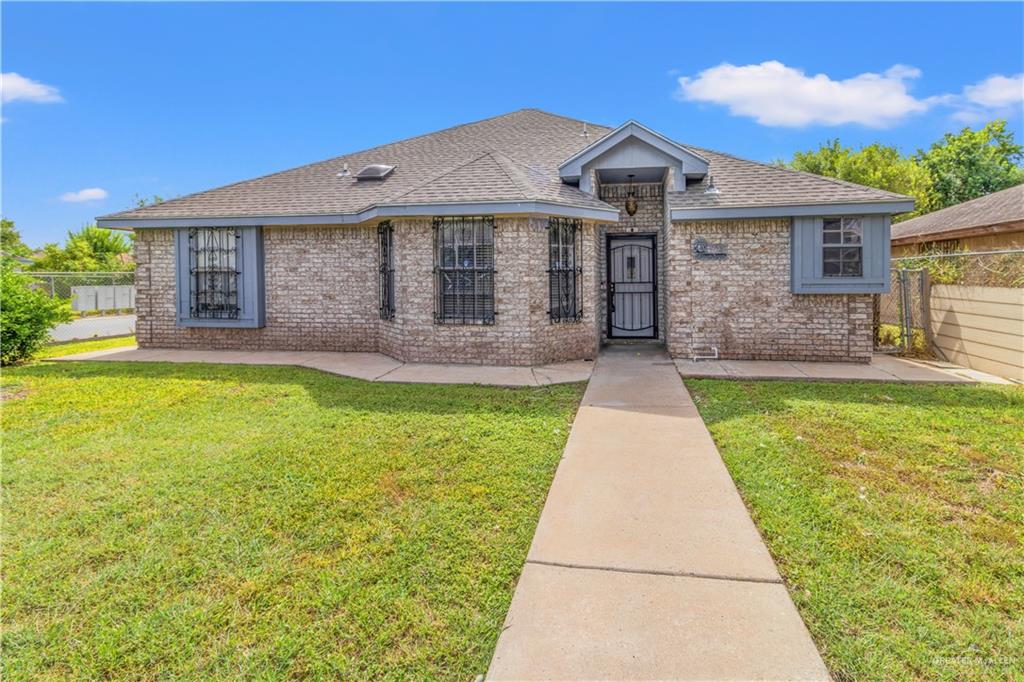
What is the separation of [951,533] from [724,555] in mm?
1410

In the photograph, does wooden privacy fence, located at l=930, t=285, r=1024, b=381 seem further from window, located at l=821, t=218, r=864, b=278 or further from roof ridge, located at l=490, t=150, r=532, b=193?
roof ridge, located at l=490, t=150, r=532, b=193

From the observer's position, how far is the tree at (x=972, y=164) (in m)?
25.3

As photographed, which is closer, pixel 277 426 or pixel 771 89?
pixel 277 426

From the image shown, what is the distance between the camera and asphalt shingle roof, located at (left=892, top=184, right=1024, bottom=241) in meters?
10.8

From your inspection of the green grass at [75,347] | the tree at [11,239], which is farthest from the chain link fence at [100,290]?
the tree at [11,239]

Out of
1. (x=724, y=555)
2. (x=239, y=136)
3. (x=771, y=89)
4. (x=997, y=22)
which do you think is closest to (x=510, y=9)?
(x=997, y=22)

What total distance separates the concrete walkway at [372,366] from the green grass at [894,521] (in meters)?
2.55

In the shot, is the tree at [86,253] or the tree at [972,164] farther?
the tree at [86,253]

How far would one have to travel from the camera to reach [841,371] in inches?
307

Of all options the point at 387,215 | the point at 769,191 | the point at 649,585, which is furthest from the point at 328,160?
the point at 649,585

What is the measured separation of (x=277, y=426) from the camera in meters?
5.29

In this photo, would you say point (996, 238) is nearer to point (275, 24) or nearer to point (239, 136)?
point (275, 24)

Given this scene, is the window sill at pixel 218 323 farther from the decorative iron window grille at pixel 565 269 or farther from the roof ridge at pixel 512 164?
the decorative iron window grille at pixel 565 269

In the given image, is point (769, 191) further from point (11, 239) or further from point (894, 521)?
point (11, 239)
